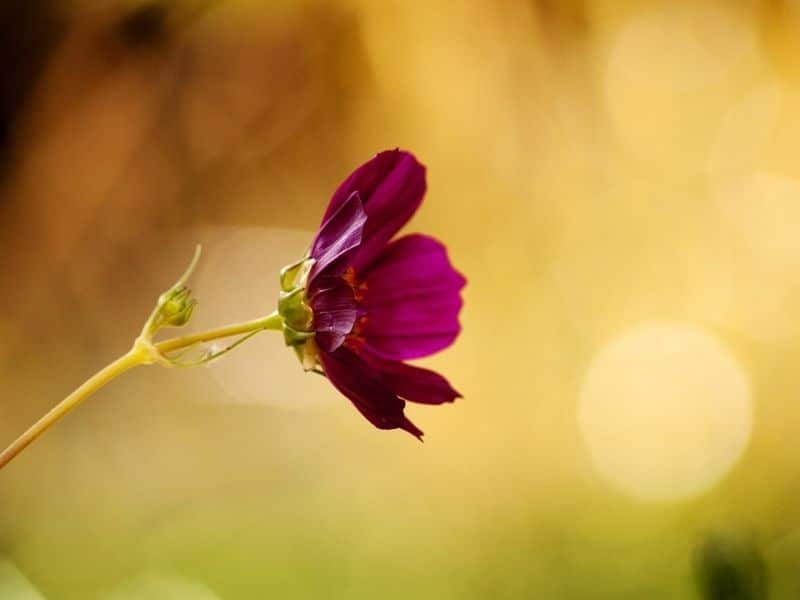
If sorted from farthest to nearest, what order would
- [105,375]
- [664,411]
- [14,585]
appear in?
[664,411] → [14,585] → [105,375]

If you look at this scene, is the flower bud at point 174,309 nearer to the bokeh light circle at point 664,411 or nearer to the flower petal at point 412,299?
the flower petal at point 412,299

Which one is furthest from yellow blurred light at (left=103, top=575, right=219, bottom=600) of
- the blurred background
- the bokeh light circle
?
the bokeh light circle

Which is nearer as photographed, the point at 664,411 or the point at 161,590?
the point at 161,590

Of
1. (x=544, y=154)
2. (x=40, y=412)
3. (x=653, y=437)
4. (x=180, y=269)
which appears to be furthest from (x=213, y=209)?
(x=653, y=437)

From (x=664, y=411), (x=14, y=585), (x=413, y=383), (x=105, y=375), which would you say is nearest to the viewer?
(x=105, y=375)

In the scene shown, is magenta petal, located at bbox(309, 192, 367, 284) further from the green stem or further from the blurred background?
the blurred background

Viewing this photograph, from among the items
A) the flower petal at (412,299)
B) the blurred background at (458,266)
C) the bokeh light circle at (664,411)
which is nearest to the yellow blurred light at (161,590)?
the blurred background at (458,266)

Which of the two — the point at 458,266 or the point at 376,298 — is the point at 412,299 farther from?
the point at 458,266

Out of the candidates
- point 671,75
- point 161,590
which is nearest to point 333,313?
point 161,590
